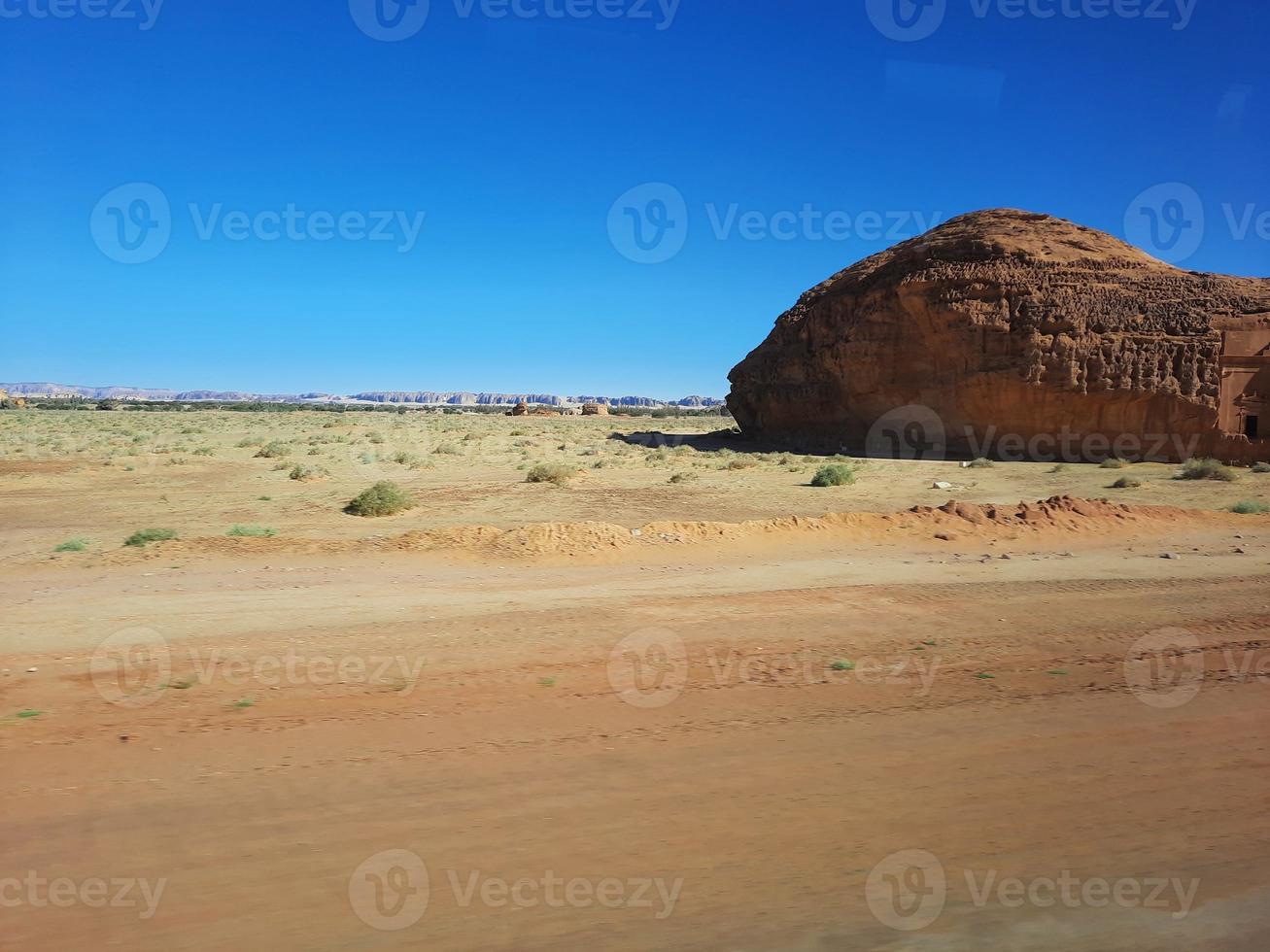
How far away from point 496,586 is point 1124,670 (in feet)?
24.5

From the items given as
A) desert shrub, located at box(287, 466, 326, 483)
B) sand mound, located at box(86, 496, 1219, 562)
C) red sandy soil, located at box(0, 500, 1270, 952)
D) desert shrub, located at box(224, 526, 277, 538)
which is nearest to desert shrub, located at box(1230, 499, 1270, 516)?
sand mound, located at box(86, 496, 1219, 562)

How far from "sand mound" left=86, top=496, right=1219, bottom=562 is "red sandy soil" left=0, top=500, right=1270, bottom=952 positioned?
270 centimetres

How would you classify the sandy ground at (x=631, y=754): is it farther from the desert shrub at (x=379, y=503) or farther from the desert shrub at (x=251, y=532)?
the desert shrub at (x=379, y=503)

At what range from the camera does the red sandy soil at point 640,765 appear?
3928 millimetres

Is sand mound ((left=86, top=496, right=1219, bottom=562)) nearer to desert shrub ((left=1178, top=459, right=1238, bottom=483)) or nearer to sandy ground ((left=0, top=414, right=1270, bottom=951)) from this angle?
sandy ground ((left=0, top=414, right=1270, bottom=951))

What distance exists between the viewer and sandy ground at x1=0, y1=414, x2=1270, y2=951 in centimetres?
397

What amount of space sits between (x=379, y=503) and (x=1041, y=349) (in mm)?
27604

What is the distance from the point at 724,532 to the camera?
14797 mm

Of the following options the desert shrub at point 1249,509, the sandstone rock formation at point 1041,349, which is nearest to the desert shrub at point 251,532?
the desert shrub at point 1249,509

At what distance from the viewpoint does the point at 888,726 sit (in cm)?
616

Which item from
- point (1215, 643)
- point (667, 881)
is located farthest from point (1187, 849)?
point (1215, 643)

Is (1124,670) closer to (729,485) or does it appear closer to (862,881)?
(862,881)

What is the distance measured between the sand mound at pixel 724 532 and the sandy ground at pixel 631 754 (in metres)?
0.73

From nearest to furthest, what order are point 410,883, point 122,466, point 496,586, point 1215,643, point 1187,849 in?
point 410,883 < point 1187,849 < point 1215,643 < point 496,586 < point 122,466
